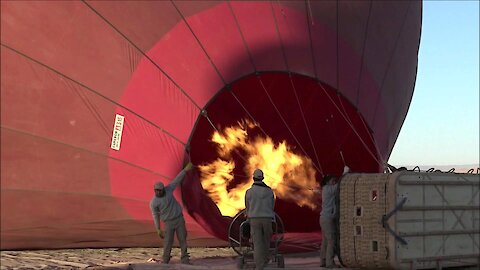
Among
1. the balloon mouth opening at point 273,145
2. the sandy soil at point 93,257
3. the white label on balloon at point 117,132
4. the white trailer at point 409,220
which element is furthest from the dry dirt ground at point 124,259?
the white label on balloon at point 117,132

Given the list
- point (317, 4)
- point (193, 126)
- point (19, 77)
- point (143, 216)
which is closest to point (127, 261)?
point (143, 216)

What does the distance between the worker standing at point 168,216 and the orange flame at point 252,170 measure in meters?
1.61

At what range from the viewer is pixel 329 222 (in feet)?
25.2

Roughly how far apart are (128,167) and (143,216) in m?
0.82

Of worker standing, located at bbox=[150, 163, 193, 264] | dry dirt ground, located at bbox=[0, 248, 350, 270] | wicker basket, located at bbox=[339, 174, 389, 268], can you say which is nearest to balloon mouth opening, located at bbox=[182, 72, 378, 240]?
worker standing, located at bbox=[150, 163, 193, 264]

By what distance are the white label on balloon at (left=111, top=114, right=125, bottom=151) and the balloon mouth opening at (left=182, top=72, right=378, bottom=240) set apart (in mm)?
1149

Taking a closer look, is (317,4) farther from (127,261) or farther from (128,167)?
(127,261)

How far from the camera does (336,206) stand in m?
7.46

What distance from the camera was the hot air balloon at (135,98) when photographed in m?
8.29

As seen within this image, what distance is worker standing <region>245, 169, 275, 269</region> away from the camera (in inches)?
286

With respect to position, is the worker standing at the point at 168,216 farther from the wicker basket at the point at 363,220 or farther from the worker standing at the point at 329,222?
the wicker basket at the point at 363,220

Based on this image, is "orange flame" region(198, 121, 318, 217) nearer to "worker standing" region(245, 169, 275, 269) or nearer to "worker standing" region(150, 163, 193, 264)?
"worker standing" region(150, 163, 193, 264)

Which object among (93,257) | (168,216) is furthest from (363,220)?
(93,257)

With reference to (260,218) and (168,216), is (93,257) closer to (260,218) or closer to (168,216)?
(168,216)
